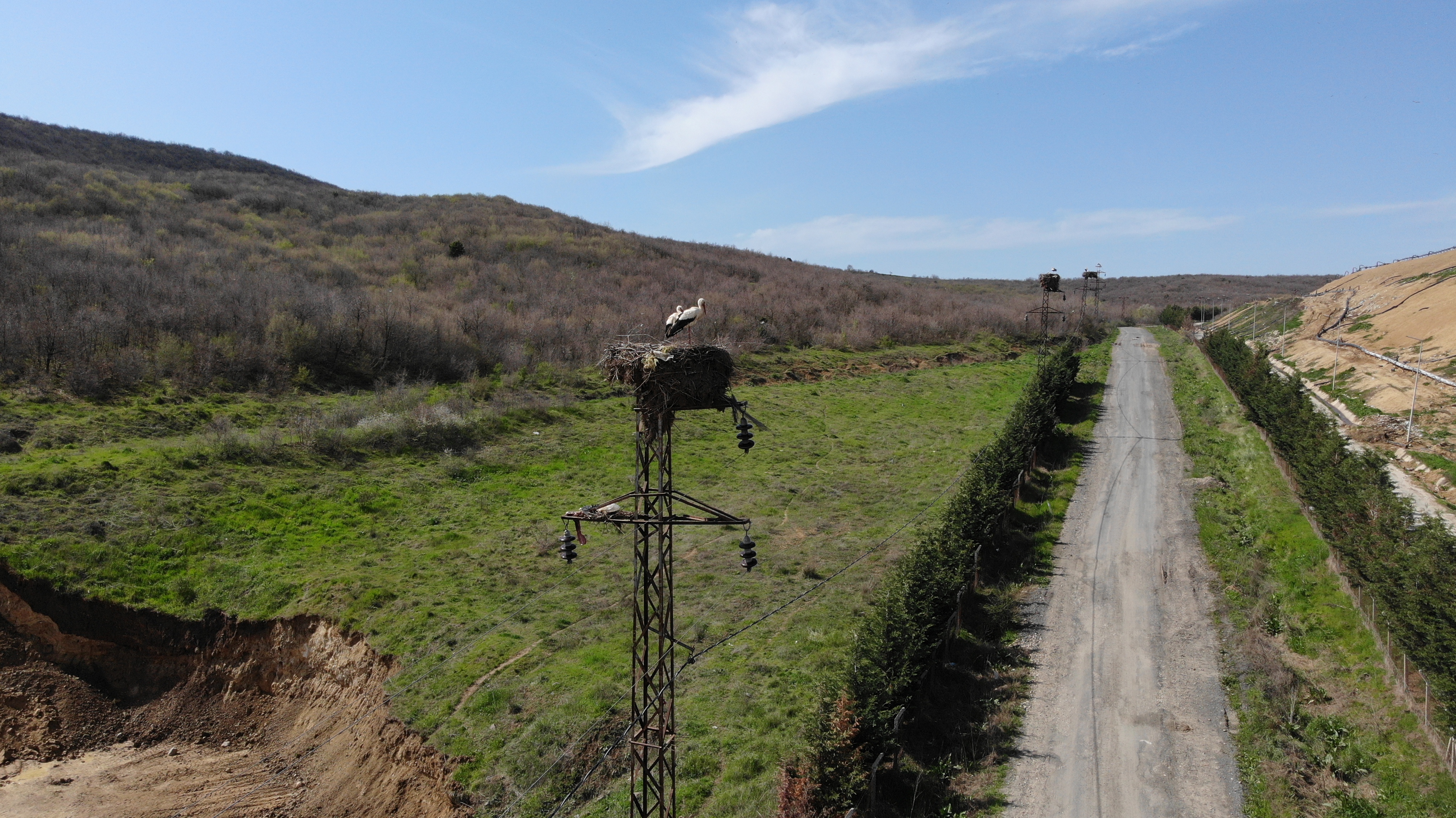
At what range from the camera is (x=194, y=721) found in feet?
56.3

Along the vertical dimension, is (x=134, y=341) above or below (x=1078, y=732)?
above

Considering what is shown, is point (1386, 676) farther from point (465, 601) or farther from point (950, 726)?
point (465, 601)

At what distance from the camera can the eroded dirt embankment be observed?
A: 14469 millimetres

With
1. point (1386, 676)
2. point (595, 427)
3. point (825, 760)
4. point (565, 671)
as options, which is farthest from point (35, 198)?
point (1386, 676)

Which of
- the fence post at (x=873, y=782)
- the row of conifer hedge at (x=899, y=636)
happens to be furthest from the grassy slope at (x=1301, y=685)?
the fence post at (x=873, y=782)

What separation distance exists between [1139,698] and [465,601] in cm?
1466

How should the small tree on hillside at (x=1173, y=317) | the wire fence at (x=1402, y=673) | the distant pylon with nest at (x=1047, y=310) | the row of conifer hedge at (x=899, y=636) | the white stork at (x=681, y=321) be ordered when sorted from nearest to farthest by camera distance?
the white stork at (x=681, y=321) < the row of conifer hedge at (x=899, y=636) < the wire fence at (x=1402, y=673) < the distant pylon with nest at (x=1047, y=310) < the small tree on hillside at (x=1173, y=317)

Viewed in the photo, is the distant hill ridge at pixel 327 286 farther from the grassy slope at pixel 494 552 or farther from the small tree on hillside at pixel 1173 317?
the small tree on hillside at pixel 1173 317

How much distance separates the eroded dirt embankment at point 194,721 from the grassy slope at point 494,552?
0.57 metres

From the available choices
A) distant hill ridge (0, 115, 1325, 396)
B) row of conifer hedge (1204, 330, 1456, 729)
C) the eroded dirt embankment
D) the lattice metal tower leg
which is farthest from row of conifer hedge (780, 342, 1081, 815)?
row of conifer hedge (1204, 330, 1456, 729)

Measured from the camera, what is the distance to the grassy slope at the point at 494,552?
14633 millimetres

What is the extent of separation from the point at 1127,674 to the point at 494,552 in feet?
50.9

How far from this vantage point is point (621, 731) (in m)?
14.0

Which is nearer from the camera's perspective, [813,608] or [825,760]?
[825,760]
